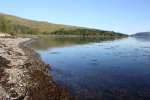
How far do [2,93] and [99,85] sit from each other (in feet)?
44.4

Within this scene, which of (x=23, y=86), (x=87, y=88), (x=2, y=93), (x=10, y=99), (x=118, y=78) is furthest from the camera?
(x=118, y=78)

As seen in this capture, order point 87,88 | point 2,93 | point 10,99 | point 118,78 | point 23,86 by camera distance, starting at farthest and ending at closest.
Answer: point 118,78 < point 87,88 < point 23,86 < point 2,93 < point 10,99

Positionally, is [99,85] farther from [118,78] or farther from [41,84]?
[41,84]

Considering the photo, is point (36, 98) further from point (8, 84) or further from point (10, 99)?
point (8, 84)

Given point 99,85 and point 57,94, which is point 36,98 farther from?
point 99,85

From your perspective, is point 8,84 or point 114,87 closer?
point 8,84

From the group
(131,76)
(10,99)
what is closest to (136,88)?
(131,76)

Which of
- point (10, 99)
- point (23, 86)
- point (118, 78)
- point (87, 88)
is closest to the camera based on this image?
point (10, 99)

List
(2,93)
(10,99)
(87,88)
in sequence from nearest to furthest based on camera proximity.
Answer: (10,99) < (2,93) < (87,88)

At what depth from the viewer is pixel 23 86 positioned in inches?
1105

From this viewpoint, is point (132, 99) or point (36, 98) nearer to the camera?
point (36, 98)

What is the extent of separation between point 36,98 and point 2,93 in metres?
4.02

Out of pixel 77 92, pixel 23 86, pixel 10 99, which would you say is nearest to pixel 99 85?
pixel 77 92

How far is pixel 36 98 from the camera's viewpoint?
24.3 meters
